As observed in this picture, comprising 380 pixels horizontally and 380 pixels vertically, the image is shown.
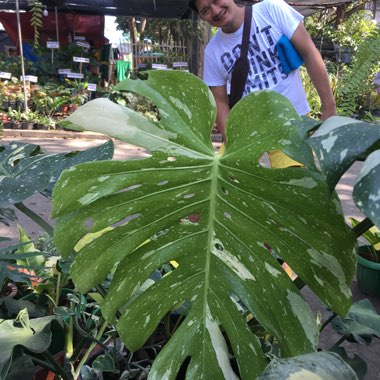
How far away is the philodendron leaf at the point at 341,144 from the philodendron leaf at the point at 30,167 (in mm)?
508

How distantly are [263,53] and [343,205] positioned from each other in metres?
1.91

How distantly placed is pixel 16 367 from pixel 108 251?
1.07ft

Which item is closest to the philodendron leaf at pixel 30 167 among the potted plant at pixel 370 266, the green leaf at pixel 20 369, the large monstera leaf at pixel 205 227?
the large monstera leaf at pixel 205 227

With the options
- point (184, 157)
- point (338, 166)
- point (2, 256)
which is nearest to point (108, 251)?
point (184, 157)

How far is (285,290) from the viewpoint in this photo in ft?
2.34

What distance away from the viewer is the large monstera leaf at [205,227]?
2.19ft

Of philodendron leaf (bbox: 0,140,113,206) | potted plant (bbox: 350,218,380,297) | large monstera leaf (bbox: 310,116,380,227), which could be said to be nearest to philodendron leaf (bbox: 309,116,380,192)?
large monstera leaf (bbox: 310,116,380,227)

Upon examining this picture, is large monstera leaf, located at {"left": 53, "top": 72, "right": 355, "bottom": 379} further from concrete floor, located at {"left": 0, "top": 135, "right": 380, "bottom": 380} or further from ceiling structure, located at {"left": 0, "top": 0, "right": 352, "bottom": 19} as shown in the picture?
ceiling structure, located at {"left": 0, "top": 0, "right": 352, "bottom": 19}

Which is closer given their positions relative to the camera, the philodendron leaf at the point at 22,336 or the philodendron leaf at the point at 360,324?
the philodendron leaf at the point at 22,336

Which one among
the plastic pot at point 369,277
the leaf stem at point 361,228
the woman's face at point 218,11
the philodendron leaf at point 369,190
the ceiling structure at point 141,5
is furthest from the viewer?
the ceiling structure at point 141,5

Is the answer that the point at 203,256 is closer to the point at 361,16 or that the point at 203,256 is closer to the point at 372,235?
the point at 372,235

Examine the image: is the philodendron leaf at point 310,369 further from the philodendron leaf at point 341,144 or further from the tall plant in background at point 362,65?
the tall plant in background at point 362,65

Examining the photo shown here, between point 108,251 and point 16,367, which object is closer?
point 108,251

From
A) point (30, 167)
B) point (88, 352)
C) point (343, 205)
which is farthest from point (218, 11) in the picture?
point (343, 205)
